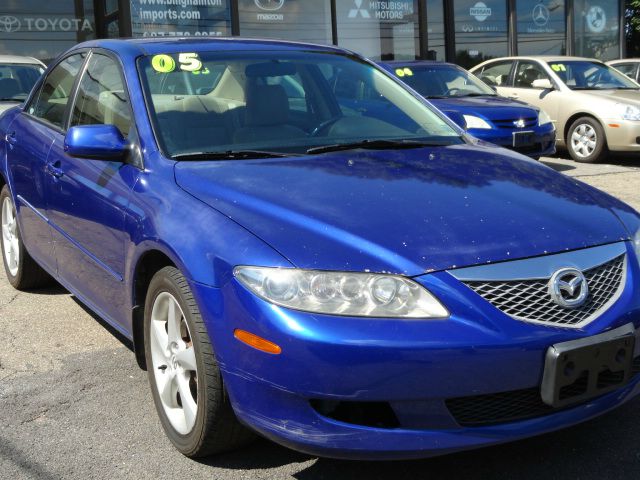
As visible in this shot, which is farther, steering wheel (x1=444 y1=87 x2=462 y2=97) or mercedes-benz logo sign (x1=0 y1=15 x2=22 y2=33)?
mercedes-benz logo sign (x1=0 y1=15 x2=22 y2=33)

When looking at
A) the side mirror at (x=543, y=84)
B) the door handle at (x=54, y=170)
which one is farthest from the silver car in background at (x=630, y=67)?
the door handle at (x=54, y=170)

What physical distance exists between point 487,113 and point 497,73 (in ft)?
11.6

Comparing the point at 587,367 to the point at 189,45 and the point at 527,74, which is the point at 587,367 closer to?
the point at 189,45

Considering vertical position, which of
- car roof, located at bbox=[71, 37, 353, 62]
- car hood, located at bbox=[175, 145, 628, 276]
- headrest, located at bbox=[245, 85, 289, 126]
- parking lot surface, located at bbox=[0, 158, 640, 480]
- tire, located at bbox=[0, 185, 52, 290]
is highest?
car roof, located at bbox=[71, 37, 353, 62]

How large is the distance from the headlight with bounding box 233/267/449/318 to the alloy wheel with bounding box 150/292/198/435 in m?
0.50

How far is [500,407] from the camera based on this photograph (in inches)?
102

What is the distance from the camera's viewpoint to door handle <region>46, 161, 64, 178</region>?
13.6 ft

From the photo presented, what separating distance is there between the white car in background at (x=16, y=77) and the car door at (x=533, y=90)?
6.76 metres

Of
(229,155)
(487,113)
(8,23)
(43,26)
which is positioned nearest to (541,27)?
(487,113)

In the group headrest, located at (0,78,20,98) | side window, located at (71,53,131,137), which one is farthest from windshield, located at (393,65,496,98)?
side window, located at (71,53,131,137)

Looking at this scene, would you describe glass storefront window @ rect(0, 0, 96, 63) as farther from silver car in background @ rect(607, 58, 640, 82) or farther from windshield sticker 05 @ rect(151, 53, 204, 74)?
windshield sticker 05 @ rect(151, 53, 204, 74)

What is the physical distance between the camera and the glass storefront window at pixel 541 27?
62.0ft

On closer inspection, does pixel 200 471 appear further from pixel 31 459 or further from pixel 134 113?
pixel 134 113

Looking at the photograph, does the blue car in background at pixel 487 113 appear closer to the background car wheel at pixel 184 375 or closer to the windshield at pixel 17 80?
the windshield at pixel 17 80
